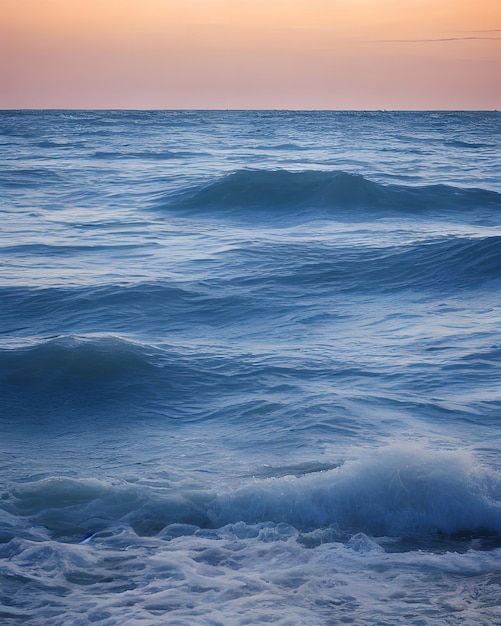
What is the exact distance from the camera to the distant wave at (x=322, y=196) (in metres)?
17.0

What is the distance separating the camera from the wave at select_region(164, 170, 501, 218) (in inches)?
667

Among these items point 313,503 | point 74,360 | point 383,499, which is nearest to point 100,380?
point 74,360

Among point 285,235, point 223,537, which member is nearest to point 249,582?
point 223,537

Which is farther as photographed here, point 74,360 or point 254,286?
point 254,286

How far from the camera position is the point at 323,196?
58.3ft

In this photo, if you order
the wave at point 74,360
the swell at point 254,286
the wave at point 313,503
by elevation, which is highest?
the swell at point 254,286

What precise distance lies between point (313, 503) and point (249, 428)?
134 centimetres

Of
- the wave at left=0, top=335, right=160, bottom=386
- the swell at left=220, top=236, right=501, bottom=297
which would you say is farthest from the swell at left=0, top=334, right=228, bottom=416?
the swell at left=220, top=236, right=501, bottom=297

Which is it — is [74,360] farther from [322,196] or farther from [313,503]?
[322,196]

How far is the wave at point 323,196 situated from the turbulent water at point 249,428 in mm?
3445

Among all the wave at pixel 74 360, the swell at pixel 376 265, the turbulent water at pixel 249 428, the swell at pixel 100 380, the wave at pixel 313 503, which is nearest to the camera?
the turbulent water at pixel 249 428

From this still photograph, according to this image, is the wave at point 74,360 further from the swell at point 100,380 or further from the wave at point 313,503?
the wave at point 313,503

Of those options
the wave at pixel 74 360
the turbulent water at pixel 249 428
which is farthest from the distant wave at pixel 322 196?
the wave at pixel 74 360

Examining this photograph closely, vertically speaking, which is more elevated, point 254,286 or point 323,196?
point 323,196
